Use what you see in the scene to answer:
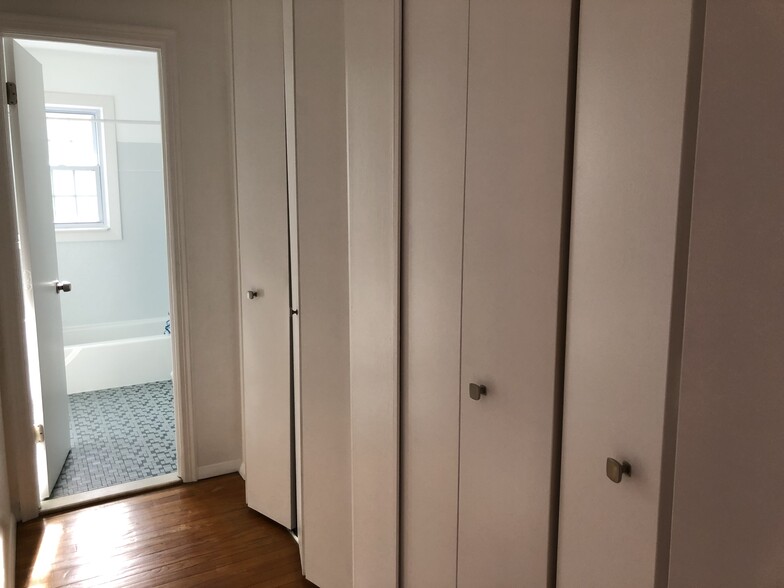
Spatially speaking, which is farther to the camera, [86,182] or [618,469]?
[86,182]

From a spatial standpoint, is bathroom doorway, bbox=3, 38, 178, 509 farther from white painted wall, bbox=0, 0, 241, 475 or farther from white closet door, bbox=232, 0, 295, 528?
white closet door, bbox=232, 0, 295, 528

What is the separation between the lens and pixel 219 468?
3174 millimetres

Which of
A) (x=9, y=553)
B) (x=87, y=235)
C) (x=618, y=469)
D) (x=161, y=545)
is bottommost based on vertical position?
(x=161, y=545)

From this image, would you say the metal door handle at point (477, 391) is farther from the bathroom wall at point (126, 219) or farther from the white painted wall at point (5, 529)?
the bathroom wall at point (126, 219)

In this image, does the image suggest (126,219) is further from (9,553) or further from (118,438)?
(9,553)

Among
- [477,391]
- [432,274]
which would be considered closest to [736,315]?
[477,391]

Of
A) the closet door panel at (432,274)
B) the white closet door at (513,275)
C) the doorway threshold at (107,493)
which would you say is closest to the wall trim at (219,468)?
the doorway threshold at (107,493)

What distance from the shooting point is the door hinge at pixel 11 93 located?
8.50 ft

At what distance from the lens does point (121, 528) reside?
8.76 ft

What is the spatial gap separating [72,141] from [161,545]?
3.62 metres

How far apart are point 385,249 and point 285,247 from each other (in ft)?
2.81

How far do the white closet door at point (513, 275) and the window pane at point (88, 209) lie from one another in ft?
14.8

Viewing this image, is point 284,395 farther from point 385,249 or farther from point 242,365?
point 385,249

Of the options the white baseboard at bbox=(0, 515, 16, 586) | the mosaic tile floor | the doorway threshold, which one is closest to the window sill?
the mosaic tile floor
